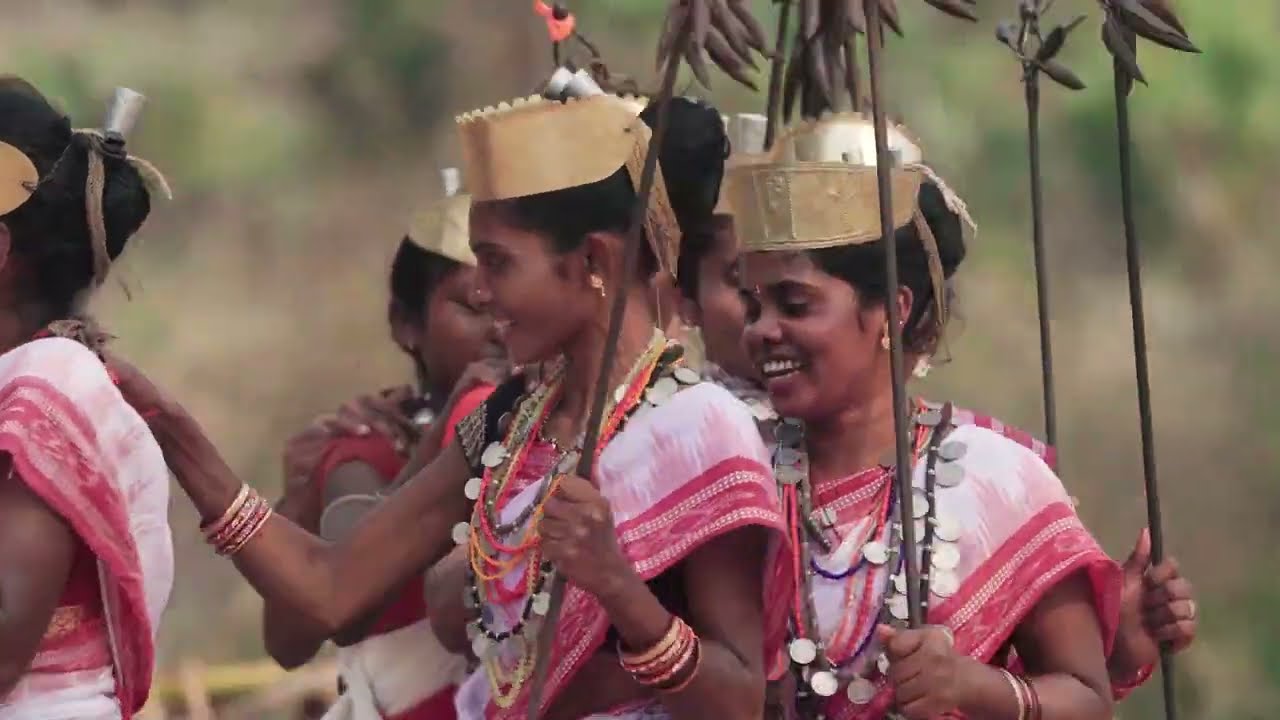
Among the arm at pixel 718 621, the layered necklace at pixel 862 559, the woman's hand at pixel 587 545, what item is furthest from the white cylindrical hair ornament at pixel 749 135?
the woman's hand at pixel 587 545

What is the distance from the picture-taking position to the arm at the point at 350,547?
3.24 metres

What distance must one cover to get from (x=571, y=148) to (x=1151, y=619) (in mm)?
1111

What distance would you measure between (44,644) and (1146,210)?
310 inches

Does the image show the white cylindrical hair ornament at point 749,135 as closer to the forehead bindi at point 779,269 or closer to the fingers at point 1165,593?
the forehead bindi at point 779,269

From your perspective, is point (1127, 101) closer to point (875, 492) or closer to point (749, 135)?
point (875, 492)

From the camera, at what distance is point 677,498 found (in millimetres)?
2908

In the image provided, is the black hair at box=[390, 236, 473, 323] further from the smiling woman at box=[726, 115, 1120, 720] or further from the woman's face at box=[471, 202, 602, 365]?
the woman's face at box=[471, 202, 602, 365]

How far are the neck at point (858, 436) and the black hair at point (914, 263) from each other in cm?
12

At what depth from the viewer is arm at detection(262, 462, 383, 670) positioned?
13.0ft

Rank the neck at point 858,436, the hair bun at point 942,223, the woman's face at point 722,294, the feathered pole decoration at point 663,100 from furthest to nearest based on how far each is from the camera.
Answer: the woman's face at point 722,294 → the hair bun at point 942,223 → the neck at point 858,436 → the feathered pole decoration at point 663,100

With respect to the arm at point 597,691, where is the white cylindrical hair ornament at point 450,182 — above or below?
above

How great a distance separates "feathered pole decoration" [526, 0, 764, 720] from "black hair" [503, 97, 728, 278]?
7 centimetres

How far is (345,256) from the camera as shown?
11055 millimetres

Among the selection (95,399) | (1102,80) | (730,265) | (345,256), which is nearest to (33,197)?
(95,399)
